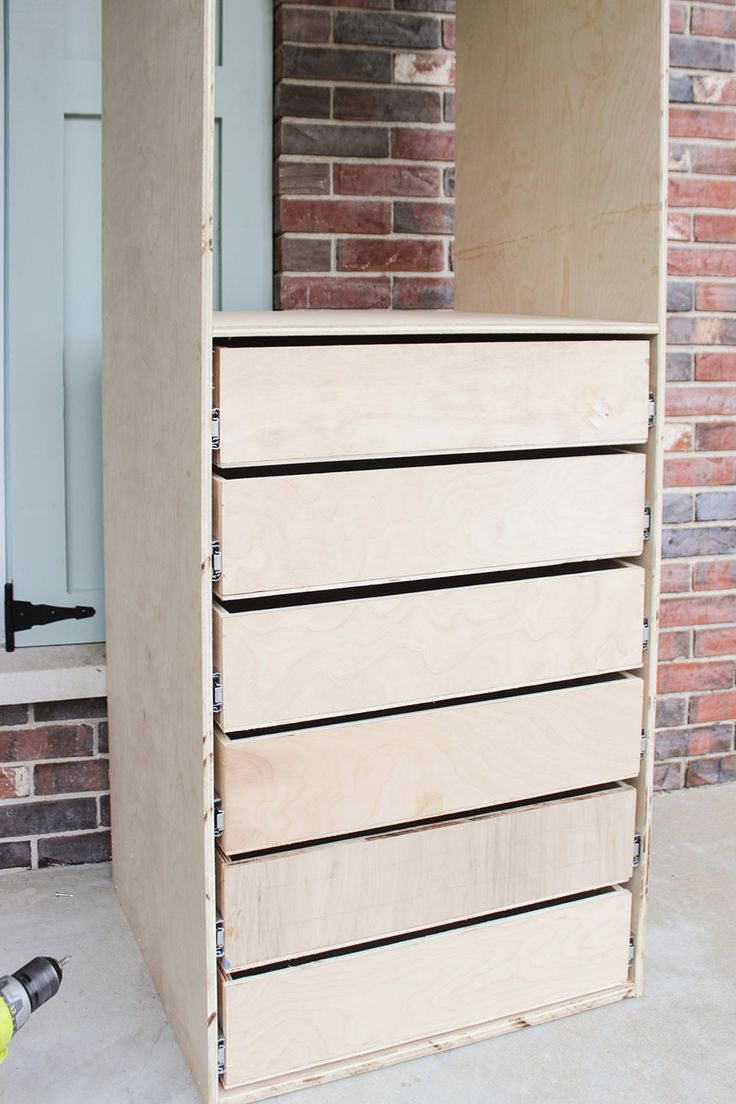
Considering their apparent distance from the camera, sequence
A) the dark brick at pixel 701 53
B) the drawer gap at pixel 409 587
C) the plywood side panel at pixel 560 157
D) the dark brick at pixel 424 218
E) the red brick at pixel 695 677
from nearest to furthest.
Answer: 1. the drawer gap at pixel 409 587
2. the plywood side panel at pixel 560 157
3. the dark brick at pixel 424 218
4. the dark brick at pixel 701 53
5. the red brick at pixel 695 677

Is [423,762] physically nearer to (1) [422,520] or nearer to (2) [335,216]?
(1) [422,520]

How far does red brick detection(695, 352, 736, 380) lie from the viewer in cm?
267

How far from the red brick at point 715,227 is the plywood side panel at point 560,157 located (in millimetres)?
608

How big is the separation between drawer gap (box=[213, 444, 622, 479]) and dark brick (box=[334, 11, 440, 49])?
0.91 meters

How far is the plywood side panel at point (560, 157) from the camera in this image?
72.5 inches

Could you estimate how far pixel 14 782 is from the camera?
235cm

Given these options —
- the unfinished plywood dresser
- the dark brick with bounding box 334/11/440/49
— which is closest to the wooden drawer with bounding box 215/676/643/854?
the unfinished plywood dresser

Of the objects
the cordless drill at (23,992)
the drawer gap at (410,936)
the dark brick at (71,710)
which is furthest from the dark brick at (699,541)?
the cordless drill at (23,992)

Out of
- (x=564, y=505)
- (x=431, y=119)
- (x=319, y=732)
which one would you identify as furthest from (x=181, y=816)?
(x=431, y=119)

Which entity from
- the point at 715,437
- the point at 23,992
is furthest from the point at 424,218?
the point at 23,992

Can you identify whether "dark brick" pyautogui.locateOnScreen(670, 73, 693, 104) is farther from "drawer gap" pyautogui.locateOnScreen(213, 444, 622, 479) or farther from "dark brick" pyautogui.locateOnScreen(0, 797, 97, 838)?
"dark brick" pyautogui.locateOnScreen(0, 797, 97, 838)

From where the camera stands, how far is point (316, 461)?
1.65 meters

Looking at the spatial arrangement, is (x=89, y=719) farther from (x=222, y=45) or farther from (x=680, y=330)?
(x=680, y=330)

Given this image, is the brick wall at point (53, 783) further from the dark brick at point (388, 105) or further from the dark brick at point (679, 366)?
the dark brick at point (679, 366)
